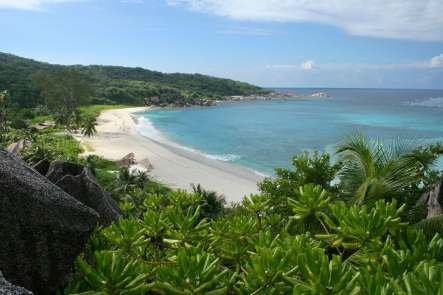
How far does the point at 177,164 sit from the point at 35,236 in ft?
143

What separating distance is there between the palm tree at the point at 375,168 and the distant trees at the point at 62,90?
7739cm

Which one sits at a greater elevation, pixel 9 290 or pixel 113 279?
pixel 9 290

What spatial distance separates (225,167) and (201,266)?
44.2m

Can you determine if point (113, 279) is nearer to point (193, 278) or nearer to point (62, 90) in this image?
point (193, 278)

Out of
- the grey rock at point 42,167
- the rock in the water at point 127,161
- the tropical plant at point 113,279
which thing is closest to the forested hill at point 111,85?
the rock in the water at point 127,161

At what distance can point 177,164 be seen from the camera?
4644cm

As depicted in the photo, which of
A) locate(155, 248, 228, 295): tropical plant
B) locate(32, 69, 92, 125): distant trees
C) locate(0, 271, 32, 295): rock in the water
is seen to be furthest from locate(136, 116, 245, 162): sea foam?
locate(0, 271, 32, 295): rock in the water

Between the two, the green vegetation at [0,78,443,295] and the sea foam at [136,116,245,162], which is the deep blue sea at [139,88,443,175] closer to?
the sea foam at [136,116,245,162]

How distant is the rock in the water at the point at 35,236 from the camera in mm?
2830

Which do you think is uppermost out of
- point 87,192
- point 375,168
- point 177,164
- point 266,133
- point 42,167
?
point 375,168

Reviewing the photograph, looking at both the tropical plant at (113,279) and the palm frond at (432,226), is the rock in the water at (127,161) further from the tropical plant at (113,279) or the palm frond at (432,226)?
the tropical plant at (113,279)

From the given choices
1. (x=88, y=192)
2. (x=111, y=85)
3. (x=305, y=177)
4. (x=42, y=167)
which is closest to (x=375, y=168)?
(x=305, y=177)

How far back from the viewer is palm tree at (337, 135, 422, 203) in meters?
7.98

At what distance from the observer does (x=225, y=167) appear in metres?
46.5
